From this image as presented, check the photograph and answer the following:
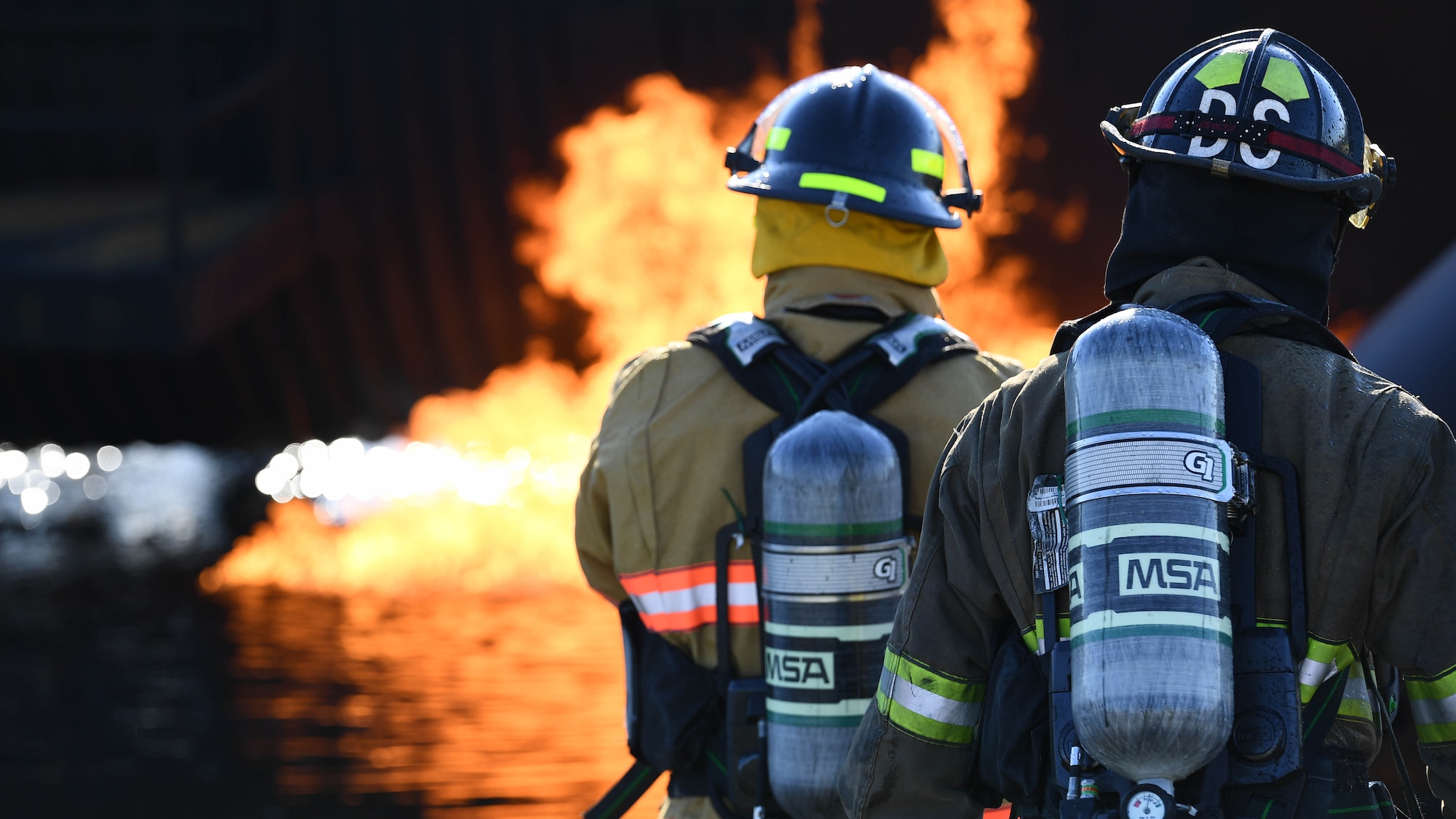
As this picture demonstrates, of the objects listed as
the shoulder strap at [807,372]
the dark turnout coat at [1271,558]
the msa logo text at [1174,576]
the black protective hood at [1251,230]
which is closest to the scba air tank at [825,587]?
the shoulder strap at [807,372]

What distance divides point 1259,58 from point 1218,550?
23.2 inches

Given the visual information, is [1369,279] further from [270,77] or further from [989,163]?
[270,77]

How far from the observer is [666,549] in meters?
2.43

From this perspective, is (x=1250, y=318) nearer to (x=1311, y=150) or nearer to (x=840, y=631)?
(x=1311, y=150)

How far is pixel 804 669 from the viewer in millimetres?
2248

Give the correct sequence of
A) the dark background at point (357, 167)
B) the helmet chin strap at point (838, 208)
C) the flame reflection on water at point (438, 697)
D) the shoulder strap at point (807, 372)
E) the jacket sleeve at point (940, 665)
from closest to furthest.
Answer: the jacket sleeve at point (940, 665), the shoulder strap at point (807, 372), the helmet chin strap at point (838, 208), the flame reflection on water at point (438, 697), the dark background at point (357, 167)

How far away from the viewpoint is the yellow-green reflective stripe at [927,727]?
67.7 inches

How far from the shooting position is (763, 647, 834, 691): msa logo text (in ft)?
7.36

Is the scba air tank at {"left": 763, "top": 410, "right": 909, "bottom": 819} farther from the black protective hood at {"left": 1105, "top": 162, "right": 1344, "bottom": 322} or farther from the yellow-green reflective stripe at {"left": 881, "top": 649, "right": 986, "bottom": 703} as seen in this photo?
the black protective hood at {"left": 1105, "top": 162, "right": 1344, "bottom": 322}

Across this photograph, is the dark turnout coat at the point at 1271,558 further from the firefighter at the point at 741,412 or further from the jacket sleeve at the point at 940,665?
the firefighter at the point at 741,412

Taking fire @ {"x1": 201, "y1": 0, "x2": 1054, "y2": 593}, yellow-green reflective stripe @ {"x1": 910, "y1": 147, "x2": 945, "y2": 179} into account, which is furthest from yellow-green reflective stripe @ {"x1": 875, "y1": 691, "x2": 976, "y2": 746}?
fire @ {"x1": 201, "y1": 0, "x2": 1054, "y2": 593}

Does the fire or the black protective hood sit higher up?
the fire

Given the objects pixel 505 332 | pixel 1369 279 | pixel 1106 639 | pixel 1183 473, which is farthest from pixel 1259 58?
pixel 505 332

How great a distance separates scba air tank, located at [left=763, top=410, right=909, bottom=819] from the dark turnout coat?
0.43m
